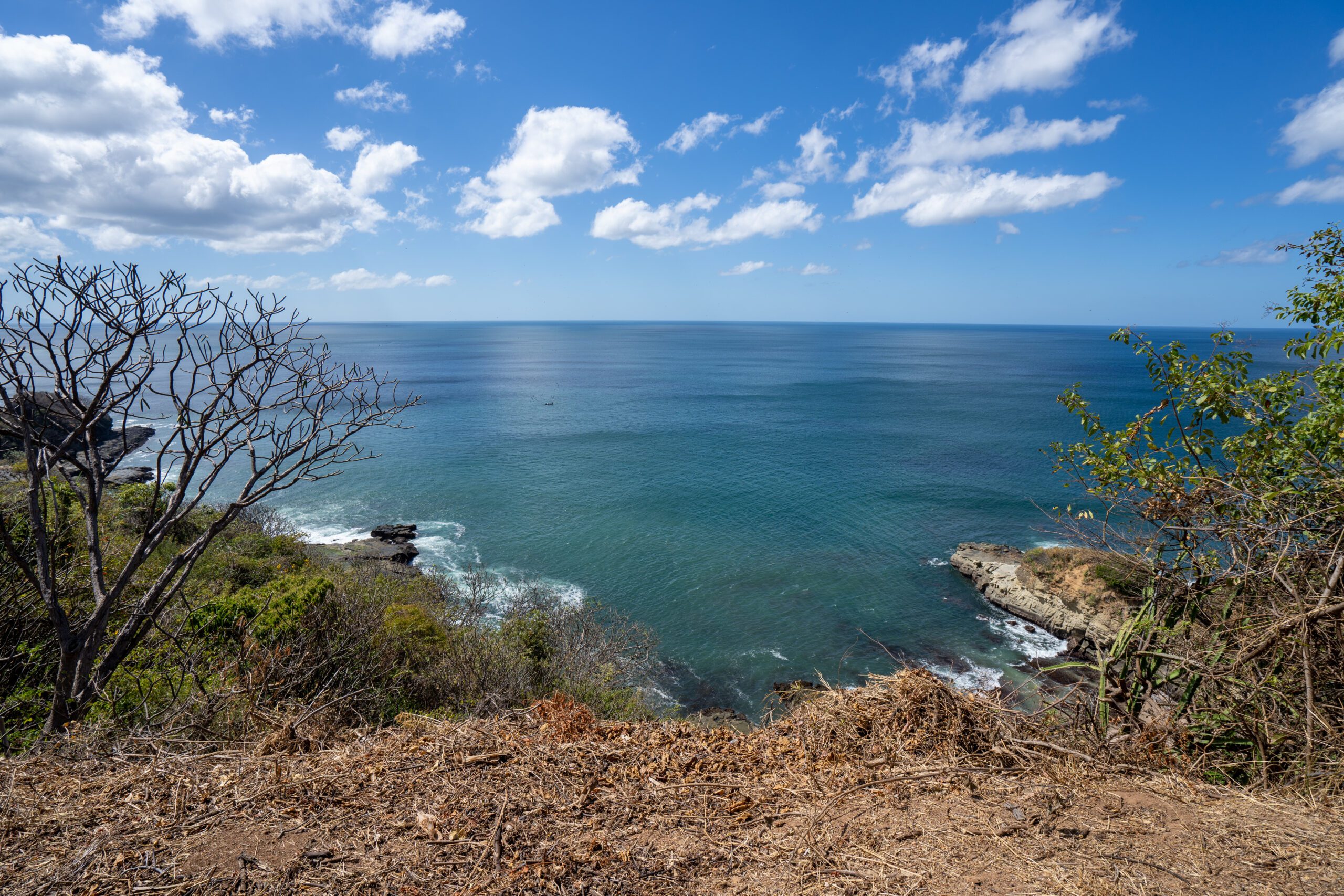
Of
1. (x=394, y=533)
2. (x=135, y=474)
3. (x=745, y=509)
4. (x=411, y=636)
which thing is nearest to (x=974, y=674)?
(x=745, y=509)

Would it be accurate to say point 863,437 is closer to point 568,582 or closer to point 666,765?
point 568,582

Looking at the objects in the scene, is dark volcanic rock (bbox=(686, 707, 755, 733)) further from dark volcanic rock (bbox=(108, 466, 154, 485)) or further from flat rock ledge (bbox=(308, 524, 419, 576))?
dark volcanic rock (bbox=(108, 466, 154, 485))

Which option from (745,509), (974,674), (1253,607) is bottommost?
(974,674)

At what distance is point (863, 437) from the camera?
6431cm

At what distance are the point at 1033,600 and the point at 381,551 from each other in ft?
114

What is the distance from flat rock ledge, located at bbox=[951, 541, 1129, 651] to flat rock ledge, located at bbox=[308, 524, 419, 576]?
29743 mm

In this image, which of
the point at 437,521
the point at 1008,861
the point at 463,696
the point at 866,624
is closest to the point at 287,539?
the point at 437,521

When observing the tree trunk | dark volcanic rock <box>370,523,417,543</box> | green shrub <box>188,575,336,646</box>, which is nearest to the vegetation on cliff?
the tree trunk

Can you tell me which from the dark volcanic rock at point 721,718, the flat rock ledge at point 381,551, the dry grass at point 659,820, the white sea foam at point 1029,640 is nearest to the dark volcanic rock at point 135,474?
the flat rock ledge at point 381,551

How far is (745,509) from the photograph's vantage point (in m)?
42.8

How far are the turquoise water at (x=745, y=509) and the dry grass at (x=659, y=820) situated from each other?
4.51ft

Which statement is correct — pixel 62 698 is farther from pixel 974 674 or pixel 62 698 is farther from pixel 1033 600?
pixel 1033 600

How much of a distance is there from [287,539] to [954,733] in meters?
32.6

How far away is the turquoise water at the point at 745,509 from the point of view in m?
27.5
